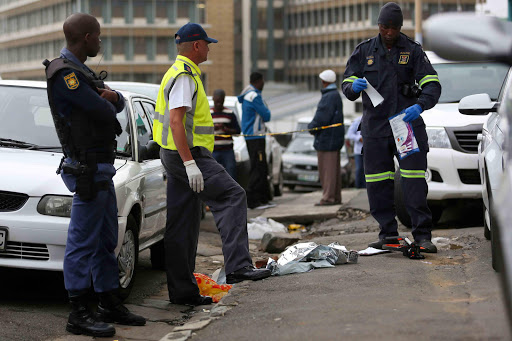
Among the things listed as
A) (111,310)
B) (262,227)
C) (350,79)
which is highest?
(350,79)

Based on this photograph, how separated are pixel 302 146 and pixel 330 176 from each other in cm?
1103

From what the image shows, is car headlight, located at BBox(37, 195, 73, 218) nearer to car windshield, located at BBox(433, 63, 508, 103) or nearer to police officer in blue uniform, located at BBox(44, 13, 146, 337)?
police officer in blue uniform, located at BBox(44, 13, 146, 337)

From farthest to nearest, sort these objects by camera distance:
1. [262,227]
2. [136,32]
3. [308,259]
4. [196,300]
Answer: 1. [136,32]
2. [262,227]
3. [308,259]
4. [196,300]

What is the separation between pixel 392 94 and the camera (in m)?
A: 7.78

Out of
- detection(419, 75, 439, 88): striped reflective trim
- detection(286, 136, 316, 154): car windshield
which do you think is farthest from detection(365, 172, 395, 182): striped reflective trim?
detection(286, 136, 316, 154): car windshield

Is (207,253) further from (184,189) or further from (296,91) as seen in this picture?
(296,91)

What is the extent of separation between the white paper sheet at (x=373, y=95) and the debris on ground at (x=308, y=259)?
1.27 meters

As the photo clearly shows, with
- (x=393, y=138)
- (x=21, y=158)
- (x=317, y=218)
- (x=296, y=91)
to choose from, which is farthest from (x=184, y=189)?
(x=296, y=91)

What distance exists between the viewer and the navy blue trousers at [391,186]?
780cm

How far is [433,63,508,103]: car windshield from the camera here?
1036cm

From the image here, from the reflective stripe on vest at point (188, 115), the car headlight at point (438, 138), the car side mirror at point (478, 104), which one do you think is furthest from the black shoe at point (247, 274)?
the car headlight at point (438, 138)

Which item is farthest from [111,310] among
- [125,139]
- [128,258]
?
[125,139]

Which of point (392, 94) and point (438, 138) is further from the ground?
point (392, 94)

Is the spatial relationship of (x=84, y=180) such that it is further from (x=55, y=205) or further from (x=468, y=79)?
(x=468, y=79)
